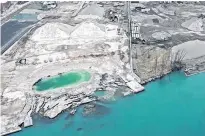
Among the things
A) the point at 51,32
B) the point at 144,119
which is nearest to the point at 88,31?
the point at 51,32

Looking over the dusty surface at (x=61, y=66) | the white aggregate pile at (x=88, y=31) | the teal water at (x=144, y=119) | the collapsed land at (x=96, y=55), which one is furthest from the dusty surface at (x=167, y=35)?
the white aggregate pile at (x=88, y=31)

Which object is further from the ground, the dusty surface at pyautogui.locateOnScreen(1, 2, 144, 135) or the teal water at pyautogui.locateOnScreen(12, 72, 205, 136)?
the dusty surface at pyautogui.locateOnScreen(1, 2, 144, 135)

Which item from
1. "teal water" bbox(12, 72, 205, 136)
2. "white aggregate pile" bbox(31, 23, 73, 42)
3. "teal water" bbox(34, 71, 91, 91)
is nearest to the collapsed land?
"white aggregate pile" bbox(31, 23, 73, 42)

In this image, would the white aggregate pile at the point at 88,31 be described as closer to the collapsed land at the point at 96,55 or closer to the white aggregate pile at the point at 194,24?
the collapsed land at the point at 96,55

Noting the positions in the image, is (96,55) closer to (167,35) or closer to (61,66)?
(61,66)

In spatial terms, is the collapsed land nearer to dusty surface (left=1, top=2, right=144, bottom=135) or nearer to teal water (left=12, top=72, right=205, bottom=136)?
dusty surface (left=1, top=2, right=144, bottom=135)
